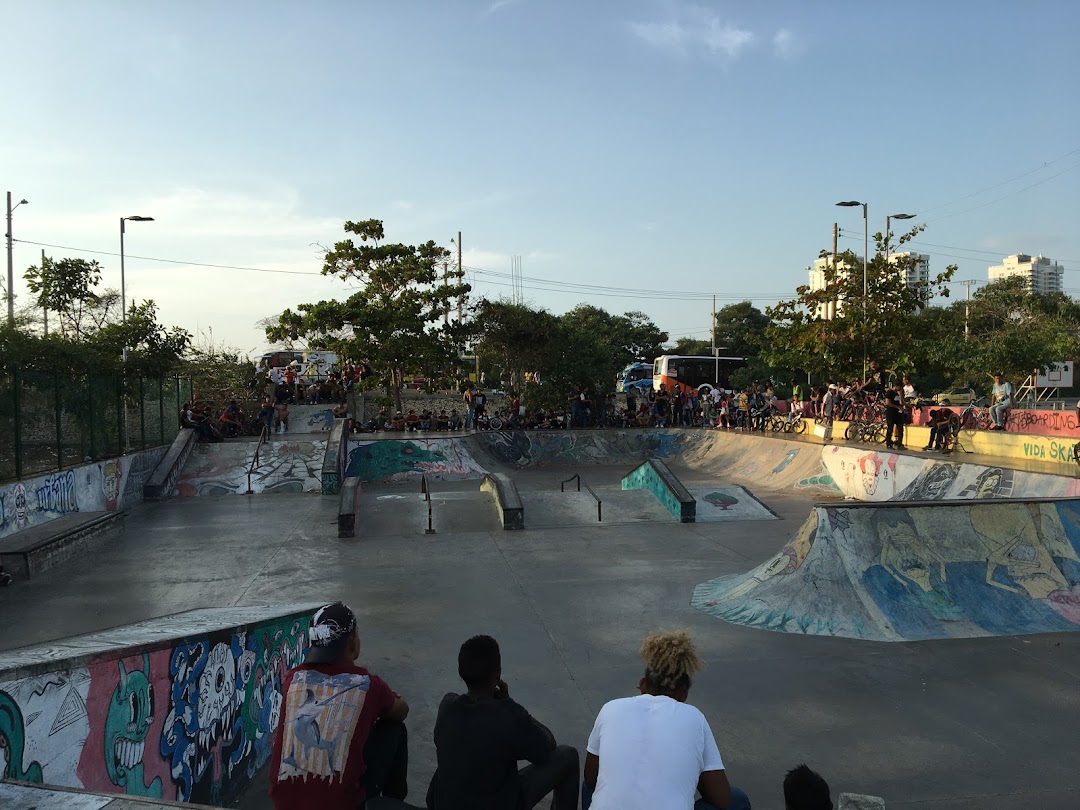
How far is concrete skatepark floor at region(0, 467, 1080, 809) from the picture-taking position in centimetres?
496

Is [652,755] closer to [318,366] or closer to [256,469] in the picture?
[256,469]

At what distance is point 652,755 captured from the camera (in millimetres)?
2848

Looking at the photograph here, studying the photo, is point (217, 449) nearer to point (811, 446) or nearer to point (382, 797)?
point (811, 446)

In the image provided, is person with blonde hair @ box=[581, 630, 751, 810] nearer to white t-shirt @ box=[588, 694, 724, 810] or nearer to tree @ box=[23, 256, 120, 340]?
white t-shirt @ box=[588, 694, 724, 810]

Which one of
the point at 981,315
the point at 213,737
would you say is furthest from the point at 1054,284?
the point at 213,737

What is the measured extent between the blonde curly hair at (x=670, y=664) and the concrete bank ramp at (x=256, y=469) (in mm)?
17509

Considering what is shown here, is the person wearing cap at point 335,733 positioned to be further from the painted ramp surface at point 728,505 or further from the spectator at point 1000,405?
the spectator at point 1000,405

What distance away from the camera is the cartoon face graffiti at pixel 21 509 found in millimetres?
12469

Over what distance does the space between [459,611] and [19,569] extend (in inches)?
240

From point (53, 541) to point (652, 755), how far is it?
36.3 feet

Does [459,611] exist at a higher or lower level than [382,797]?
lower

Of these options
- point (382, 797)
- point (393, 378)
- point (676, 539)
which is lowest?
point (676, 539)

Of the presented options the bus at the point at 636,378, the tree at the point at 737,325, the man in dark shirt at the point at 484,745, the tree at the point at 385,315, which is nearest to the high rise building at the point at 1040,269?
the tree at the point at 737,325

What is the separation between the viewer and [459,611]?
8648 millimetres
